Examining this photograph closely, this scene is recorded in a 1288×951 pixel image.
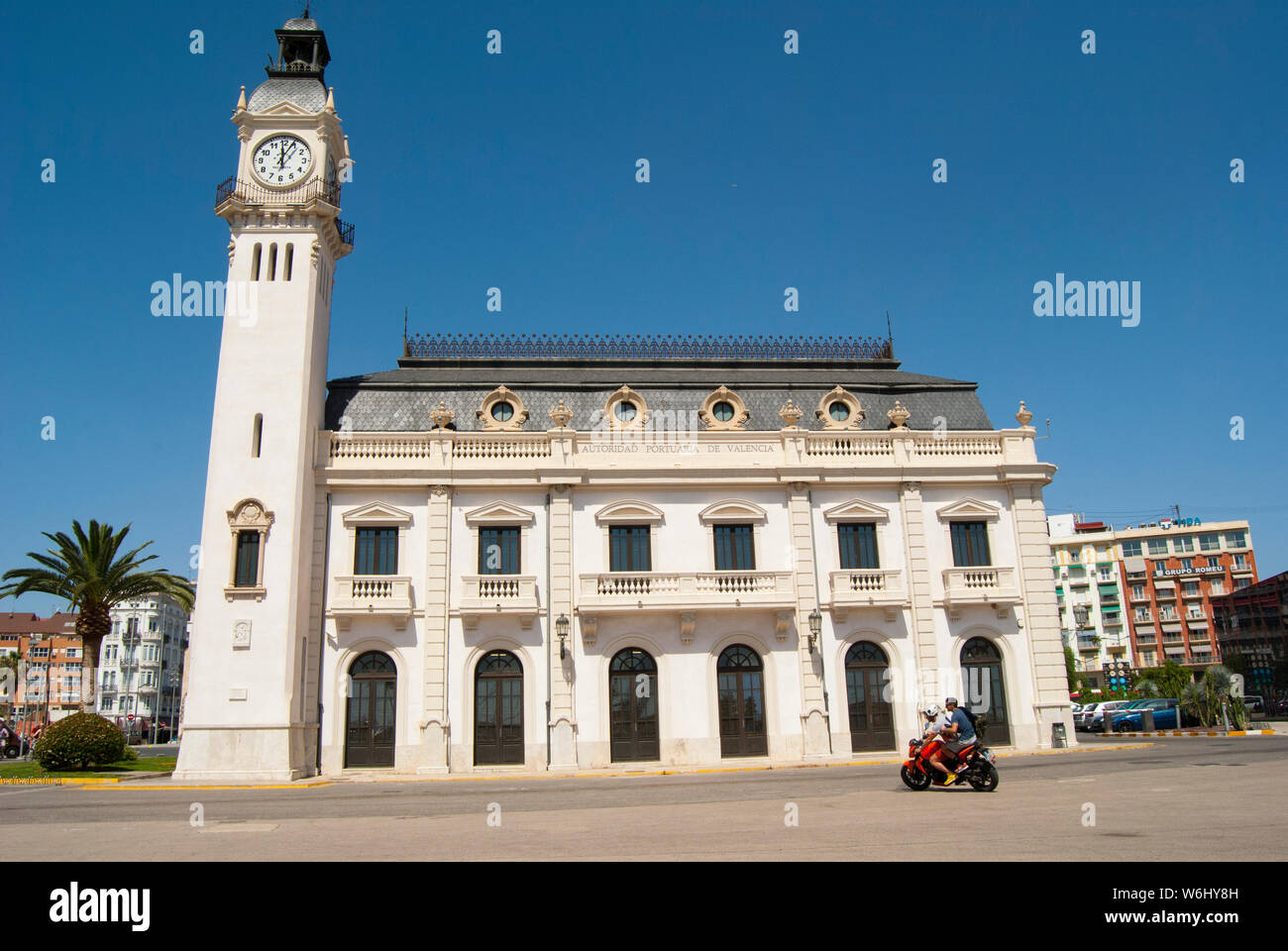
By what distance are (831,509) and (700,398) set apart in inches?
244

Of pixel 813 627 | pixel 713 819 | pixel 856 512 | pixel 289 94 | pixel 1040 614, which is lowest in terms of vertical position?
pixel 713 819

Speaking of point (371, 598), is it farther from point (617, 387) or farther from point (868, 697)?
point (868, 697)

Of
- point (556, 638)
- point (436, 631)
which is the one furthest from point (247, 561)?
point (556, 638)

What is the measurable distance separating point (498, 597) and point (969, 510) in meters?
16.5

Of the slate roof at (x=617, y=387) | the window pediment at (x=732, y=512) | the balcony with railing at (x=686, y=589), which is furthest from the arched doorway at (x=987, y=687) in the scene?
the window pediment at (x=732, y=512)

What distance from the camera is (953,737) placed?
56.9 ft

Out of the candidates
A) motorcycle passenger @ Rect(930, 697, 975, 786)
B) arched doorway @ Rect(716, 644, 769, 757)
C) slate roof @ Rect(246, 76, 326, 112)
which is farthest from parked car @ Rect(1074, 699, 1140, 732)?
slate roof @ Rect(246, 76, 326, 112)

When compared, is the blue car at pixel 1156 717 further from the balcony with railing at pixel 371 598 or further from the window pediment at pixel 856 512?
the balcony with railing at pixel 371 598

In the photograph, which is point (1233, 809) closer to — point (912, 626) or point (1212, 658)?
point (912, 626)

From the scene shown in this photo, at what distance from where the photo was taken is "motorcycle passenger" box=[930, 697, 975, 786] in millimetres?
17266

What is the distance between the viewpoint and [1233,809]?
12930 mm

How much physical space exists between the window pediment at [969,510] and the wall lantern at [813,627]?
19.4ft

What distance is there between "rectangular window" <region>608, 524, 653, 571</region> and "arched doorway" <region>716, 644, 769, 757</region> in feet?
13.4

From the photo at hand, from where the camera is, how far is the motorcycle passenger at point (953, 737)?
1727 cm
